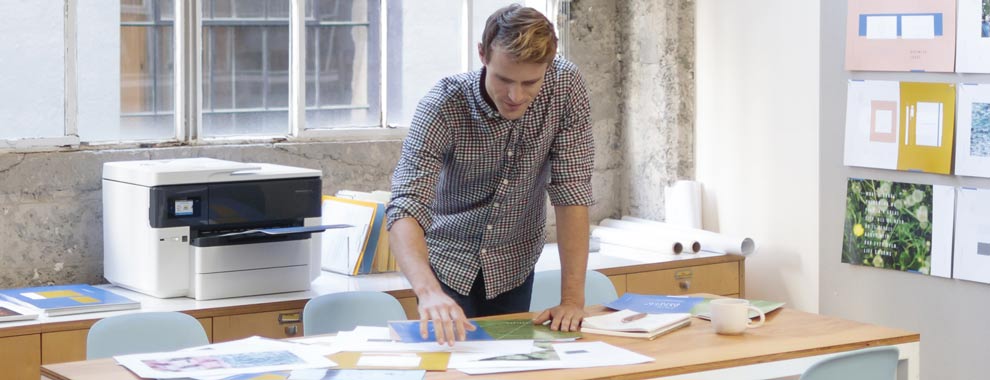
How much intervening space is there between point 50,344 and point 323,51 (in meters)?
1.58

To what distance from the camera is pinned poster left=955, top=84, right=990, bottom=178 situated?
3.61 m

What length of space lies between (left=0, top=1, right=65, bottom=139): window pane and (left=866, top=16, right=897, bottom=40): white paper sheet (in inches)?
103

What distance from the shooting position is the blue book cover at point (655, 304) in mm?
2971

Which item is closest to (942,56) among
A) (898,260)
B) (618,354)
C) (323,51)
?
(898,260)

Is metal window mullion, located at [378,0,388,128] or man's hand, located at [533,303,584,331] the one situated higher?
metal window mullion, located at [378,0,388,128]

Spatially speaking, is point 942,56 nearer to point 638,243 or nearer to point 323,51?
point 638,243

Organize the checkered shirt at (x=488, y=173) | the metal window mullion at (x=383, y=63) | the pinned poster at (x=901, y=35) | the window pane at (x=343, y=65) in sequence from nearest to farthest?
the checkered shirt at (x=488, y=173) < the pinned poster at (x=901, y=35) < the window pane at (x=343, y=65) < the metal window mullion at (x=383, y=63)

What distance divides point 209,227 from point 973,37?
239 centimetres

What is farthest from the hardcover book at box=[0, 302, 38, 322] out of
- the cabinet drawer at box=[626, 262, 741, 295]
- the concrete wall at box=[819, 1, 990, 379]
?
the concrete wall at box=[819, 1, 990, 379]

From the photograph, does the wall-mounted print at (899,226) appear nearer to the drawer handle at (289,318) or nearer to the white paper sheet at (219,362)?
the drawer handle at (289,318)

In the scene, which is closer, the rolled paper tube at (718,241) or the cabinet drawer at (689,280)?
the cabinet drawer at (689,280)

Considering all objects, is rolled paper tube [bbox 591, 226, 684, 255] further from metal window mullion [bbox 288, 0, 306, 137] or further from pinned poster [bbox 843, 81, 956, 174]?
metal window mullion [bbox 288, 0, 306, 137]

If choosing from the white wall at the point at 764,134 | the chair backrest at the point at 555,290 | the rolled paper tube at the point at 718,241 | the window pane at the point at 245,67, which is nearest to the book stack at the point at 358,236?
the window pane at the point at 245,67

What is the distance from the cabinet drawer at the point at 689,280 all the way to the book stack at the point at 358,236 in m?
0.88
